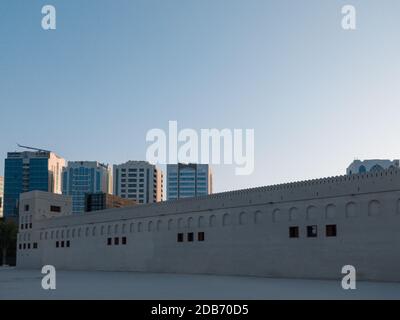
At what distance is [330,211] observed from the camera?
39.4 metres

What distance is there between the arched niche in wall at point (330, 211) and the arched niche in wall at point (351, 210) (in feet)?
3.67

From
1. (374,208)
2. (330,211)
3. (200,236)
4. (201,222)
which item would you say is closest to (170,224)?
(201,222)

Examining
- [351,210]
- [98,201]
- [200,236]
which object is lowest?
[200,236]

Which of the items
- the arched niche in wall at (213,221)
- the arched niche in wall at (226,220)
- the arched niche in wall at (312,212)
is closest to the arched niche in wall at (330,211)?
the arched niche in wall at (312,212)

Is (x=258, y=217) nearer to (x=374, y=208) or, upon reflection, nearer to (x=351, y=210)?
(x=351, y=210)

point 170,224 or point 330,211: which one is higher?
point 330,211

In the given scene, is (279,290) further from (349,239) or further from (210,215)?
(210,215)

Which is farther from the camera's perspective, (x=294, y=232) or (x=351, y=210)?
(x=294, y=232)

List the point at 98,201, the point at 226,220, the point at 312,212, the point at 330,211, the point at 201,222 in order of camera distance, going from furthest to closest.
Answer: the point at 98,201, the point at 201,222, the point at 226,220, the point at 312,212, the point at 330,211

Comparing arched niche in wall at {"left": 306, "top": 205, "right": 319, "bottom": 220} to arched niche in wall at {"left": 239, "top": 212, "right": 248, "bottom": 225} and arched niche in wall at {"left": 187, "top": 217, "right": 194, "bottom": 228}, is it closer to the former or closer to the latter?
arched niche in wall at {"left": 239, "top": 212, "right": 248, "bottom": 225}

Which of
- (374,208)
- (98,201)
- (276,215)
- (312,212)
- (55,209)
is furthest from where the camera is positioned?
(98,201)

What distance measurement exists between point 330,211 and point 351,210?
1821 mm
